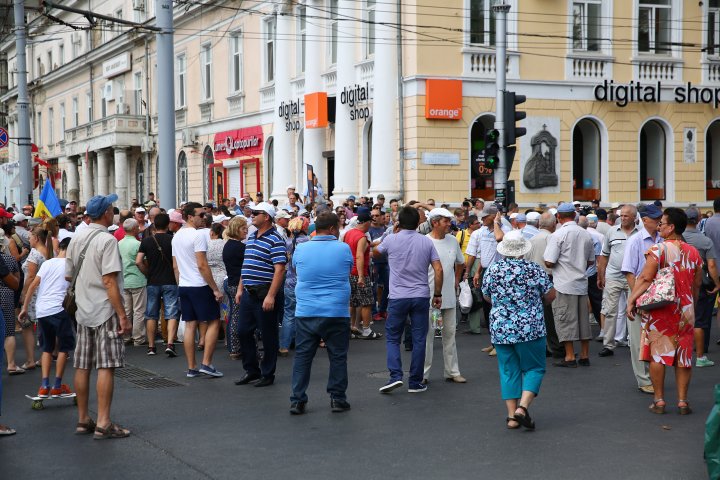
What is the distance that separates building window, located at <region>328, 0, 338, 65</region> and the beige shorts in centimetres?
2000

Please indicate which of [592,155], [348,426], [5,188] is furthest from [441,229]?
Answer: [5,188]

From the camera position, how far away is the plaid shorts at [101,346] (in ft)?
27.0

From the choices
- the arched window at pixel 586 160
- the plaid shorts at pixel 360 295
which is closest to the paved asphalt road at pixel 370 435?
the plaid shorts at pixel 360 295

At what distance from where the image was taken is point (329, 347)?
31.0 feet

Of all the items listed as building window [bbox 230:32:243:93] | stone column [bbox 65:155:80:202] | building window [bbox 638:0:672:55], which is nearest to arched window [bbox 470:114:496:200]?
building window [bbox 638:0:672:55]

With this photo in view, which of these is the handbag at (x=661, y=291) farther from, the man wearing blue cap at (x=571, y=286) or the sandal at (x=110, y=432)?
the sandal at (x=110, y=432)

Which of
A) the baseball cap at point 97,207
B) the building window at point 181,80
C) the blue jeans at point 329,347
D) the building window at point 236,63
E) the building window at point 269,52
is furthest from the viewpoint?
the building window at point 181,80

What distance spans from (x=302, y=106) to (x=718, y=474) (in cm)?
2668

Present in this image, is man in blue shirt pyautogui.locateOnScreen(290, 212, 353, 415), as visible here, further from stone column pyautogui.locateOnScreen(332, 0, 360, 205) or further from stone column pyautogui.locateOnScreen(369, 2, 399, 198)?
stone column pyautogui.locateOnScreen(332, 0, 360, 205)

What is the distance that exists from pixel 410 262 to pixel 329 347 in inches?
50.7

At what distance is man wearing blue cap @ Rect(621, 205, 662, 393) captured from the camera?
10031mm

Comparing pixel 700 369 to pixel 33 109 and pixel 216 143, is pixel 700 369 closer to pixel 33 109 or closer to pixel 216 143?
pixel 216 143

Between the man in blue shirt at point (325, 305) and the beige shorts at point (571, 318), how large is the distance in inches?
133

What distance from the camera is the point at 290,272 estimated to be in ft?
43.9
